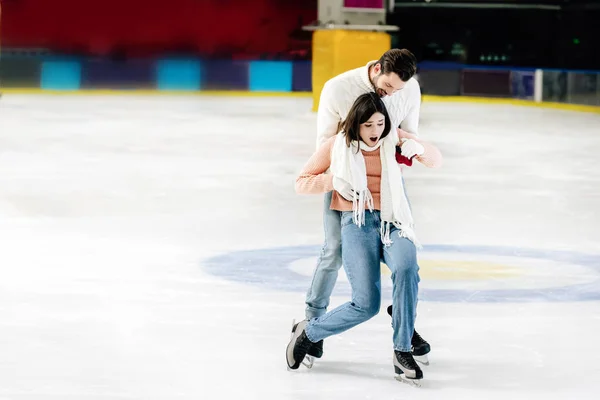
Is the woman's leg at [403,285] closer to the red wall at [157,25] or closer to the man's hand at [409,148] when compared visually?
the man's hand at [409,148]

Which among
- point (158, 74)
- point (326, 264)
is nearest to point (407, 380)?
point (326, 264)

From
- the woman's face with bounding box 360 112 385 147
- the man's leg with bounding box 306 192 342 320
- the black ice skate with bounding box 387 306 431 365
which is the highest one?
the woman's face with bounding box 360 112 385 147

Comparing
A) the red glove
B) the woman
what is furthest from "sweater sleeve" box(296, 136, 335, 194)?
the red glove

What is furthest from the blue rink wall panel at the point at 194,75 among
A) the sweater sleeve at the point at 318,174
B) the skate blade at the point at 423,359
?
the sweater sleeve at the point at 318,174

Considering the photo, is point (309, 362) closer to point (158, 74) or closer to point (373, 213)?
point (373, 213)

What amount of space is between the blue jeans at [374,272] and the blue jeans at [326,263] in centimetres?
10

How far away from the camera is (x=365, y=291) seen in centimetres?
449

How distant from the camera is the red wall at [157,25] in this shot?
2994cm

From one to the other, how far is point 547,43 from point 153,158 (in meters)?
16.6

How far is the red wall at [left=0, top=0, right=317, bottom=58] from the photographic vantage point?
1179 inches

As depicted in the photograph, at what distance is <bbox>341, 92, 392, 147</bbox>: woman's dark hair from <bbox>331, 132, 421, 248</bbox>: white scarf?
0.04m

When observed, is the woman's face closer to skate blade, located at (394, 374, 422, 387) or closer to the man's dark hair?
the man's dark hair

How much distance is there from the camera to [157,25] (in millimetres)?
30484

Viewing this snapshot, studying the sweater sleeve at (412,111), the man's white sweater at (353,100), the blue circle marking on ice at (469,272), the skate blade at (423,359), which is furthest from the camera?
the blue circle marking on ice at (469,272)
